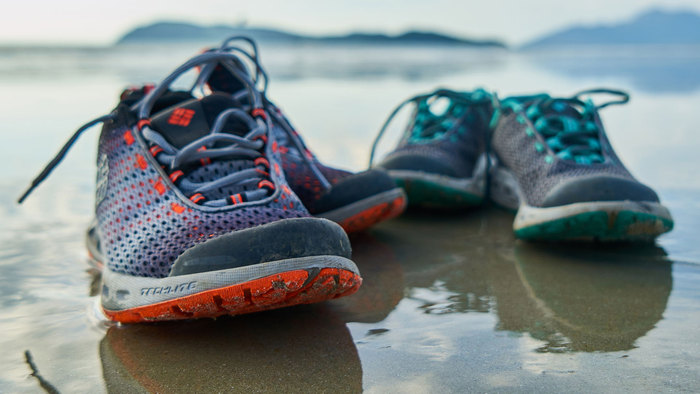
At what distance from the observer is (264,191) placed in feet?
4.27

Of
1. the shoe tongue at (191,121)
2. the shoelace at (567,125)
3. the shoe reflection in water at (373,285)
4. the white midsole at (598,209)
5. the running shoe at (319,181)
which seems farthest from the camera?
the shoelace at (567,125)

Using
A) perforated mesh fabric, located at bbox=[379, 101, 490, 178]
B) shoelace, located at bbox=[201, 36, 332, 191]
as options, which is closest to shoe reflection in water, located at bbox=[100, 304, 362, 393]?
shoelace, located at bbox=[201, 36, 332, 191]

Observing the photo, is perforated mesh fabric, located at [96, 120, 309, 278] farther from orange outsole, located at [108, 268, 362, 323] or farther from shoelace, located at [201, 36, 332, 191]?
shoelace, located at [201, 36, 332, 191]

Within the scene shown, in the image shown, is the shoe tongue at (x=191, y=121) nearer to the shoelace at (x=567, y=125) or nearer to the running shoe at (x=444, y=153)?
the running shoe at (x=444, y=153)

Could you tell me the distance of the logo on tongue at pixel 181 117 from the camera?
4.69 ft

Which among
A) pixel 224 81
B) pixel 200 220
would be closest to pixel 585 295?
pixel 200 220

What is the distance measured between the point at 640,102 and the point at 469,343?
428 cm

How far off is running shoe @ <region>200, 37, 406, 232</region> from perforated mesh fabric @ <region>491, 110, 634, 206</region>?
41 centimetres

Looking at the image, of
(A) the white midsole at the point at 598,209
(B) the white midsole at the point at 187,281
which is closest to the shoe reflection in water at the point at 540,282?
(A) the white midsole at the point at 598,209

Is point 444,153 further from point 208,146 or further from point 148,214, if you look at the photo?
point 148,214

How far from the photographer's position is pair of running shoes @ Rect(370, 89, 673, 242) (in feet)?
5.38

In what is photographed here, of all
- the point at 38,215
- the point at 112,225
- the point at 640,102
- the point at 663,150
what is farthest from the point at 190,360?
the point at 640,102

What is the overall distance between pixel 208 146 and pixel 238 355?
0.53 meters

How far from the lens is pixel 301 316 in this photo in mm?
1273
